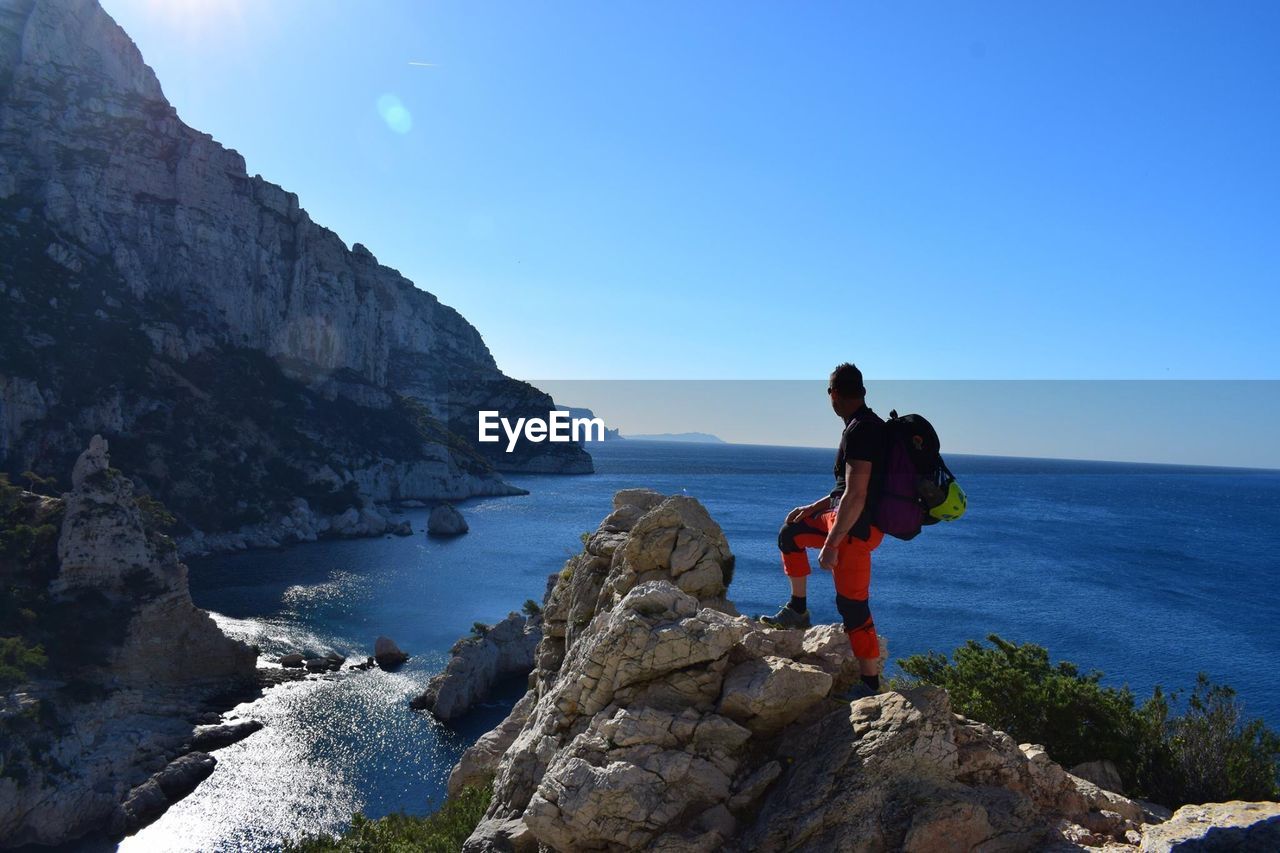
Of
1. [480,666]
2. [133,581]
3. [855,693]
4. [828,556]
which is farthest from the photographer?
[480,666]

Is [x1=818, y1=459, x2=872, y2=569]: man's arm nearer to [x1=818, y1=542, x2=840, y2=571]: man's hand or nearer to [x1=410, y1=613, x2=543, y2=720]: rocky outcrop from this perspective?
[x1=818, y1=542, x2=840, y2=571]: man's hand

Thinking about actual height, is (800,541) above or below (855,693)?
above

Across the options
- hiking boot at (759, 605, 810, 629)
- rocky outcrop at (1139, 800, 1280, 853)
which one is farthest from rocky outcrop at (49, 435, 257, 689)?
rocky outcrop at (1139, 800, 1280, 853)

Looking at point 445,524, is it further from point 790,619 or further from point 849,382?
point 849,382

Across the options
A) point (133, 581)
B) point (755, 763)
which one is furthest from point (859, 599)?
point (133, 581)

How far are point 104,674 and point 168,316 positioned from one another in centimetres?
6759

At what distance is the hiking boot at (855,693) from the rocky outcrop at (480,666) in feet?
106

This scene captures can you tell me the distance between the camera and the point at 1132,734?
15297 mm

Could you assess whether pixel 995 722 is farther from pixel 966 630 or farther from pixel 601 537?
pixel 966 630

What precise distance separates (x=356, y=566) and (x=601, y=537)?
2630 inches

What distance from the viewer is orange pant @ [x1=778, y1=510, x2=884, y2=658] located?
274 inches

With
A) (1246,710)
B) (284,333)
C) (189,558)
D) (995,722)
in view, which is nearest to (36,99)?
(284,333)

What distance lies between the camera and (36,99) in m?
83.6

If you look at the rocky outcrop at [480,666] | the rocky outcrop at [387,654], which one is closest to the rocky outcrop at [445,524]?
the rocky outcrop at [387,654]
